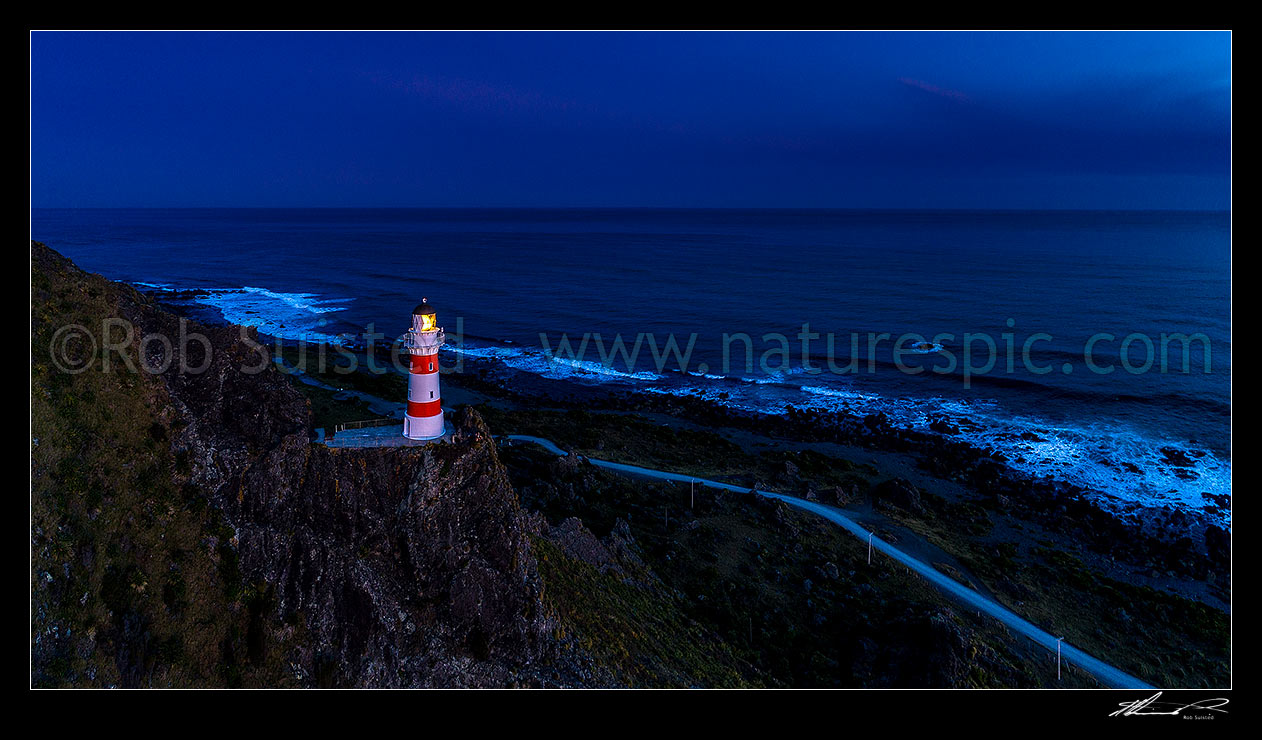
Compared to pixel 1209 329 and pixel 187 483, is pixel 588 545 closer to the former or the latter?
pixel 187 483

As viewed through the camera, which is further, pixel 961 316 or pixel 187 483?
pixel 961 316

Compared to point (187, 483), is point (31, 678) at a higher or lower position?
lower

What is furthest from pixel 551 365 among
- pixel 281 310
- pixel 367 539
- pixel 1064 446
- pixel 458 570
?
pixel 367 539

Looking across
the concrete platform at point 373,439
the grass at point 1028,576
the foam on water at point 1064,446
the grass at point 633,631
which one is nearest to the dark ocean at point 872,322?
the foam on water at point 1064,446

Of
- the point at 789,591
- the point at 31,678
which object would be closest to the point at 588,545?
the point at 789,591

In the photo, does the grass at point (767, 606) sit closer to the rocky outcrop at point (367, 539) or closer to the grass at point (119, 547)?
the rocky outcrop at point (367, 539)

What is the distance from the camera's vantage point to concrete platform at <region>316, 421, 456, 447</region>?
21.3 metres

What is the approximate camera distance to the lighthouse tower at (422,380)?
72.0ft

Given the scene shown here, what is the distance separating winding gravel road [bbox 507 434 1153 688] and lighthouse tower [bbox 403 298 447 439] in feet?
69.3

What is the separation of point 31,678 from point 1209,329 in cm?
9731

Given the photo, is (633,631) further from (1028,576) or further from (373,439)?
(1028,576)

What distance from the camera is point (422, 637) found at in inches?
802
